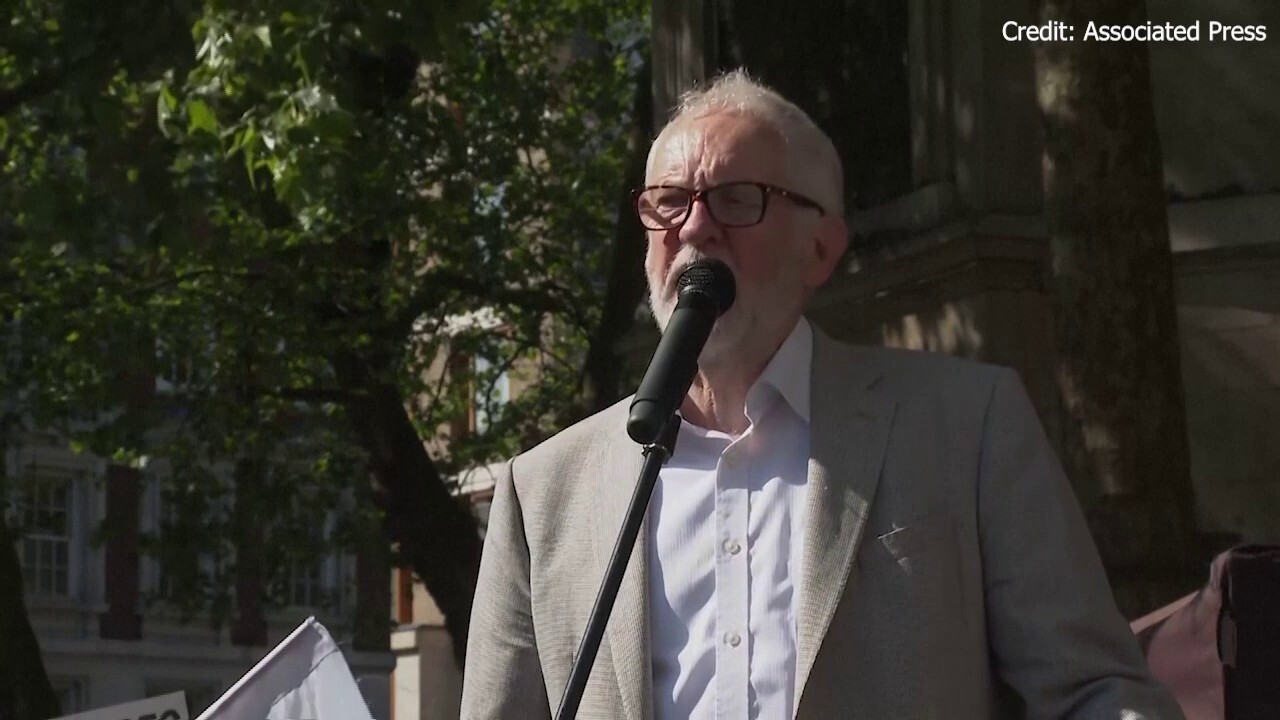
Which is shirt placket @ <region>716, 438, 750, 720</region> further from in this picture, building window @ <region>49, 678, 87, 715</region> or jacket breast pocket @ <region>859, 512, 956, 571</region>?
building window @ <region>49, 678, 87, 715</region>

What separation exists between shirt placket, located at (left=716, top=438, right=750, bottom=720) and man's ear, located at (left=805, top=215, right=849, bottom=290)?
0.26 meters

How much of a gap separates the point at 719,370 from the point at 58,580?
119ft

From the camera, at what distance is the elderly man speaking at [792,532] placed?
8.94 feet

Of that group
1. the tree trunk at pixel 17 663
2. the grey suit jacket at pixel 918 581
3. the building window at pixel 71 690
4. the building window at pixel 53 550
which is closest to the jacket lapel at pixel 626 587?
the grey suit jacket at pixel 918 581

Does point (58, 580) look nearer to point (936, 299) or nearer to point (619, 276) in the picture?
point (619, 276)

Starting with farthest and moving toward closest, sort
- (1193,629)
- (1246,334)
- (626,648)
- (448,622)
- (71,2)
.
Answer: (448,622) < (71,2) < (1246,334) < (1193,629) < (626,648)

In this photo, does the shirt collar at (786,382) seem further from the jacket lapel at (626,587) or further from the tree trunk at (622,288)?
the tree trunk at (622,288)

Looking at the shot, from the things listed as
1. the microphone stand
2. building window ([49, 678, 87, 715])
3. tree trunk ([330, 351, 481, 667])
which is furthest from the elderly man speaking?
building window ([49, 678, 87, 715])

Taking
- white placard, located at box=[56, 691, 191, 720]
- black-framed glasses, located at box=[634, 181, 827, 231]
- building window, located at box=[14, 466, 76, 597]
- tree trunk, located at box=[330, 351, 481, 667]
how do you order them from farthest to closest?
building window, located at box=[14, 466, 76, 597]
tree trunk, located at box=[330, 351, 481, 667]
white placard, located at box=[56, 691, 191, 720]
black-framed glasses, located at box=[634, 181, 827, 231]

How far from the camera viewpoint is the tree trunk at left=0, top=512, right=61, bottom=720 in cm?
1205

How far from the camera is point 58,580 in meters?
37.5

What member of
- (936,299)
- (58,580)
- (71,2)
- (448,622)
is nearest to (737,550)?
(936,299)

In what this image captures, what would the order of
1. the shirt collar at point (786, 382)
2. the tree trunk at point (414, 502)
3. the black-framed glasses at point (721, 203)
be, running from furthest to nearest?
1. the tree trunk at point (414, 502)
2. the shirt collar at point (786, 382)
3. the black-framed glasses at point (721, 203)

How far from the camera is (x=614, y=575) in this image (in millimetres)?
2426
